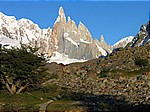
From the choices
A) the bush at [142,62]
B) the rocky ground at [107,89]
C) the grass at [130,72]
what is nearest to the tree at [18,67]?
the rocky ground at [107,89]

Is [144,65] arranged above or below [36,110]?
above

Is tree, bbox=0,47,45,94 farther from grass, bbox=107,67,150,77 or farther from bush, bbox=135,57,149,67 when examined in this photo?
bush, bbox=135,57,149,67

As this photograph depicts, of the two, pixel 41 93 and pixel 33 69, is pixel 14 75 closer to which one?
pixel 33 69

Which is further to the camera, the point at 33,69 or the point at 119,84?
the point at 119,84

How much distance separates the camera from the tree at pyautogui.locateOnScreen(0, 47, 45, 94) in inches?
1376

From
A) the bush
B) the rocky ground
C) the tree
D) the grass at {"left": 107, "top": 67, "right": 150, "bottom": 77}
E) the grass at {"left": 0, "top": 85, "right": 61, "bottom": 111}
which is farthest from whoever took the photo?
the bush

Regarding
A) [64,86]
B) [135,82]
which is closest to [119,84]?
[135,82]

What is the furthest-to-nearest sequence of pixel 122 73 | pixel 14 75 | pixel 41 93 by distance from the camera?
pixel 122 73 < pixel 41 93 < pixel 14 75

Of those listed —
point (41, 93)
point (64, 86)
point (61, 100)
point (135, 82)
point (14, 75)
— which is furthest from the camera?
point (64, 86)

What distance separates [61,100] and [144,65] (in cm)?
2457

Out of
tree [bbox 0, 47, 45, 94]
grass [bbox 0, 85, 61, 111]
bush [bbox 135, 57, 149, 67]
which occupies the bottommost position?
grass [bbox 0, 85, 61, 111]

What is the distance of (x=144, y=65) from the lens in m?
54.5

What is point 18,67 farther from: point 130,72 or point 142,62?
point 142,62

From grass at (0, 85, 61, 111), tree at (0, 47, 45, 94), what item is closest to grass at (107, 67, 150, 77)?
grass at (0, 85, 61, 111)
